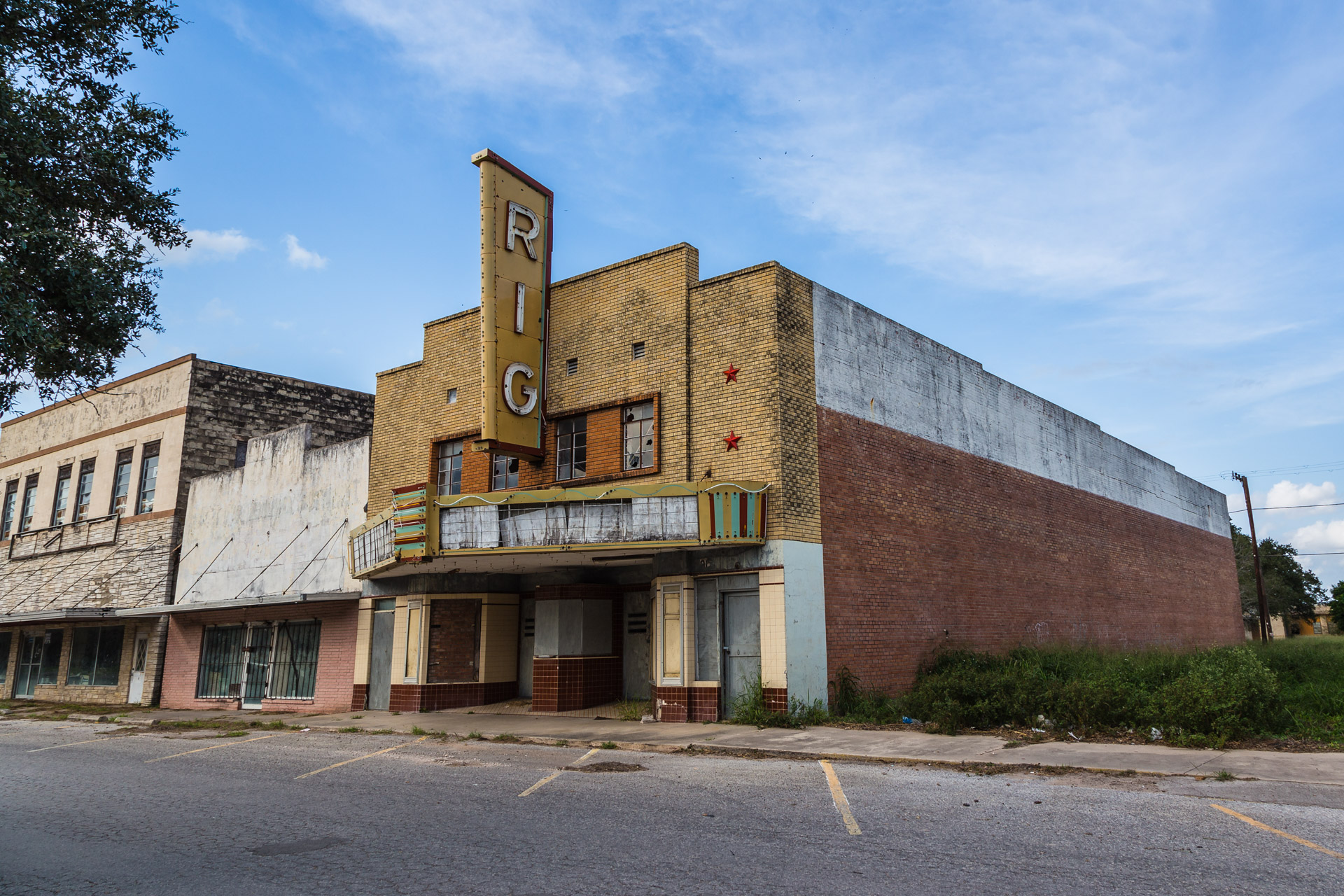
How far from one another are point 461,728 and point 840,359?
10.2 metres

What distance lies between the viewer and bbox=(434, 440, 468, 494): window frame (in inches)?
822

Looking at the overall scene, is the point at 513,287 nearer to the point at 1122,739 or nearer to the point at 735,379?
the point at 735,379

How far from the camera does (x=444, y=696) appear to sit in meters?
20.1

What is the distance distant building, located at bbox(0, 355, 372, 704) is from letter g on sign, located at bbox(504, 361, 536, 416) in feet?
45.1

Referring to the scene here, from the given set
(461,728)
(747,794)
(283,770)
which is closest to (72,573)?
(461,728)

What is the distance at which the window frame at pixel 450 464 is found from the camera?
20.9 meters

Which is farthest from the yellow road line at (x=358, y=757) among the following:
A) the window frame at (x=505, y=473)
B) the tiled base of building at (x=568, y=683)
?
the window frame at (x=505, y=473)

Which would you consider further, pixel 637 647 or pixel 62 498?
pixel 62 498

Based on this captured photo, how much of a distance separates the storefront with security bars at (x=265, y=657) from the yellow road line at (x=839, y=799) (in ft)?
47.1

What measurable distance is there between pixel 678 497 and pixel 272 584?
1486cm

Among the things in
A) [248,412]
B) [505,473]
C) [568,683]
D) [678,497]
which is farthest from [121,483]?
[678,497]

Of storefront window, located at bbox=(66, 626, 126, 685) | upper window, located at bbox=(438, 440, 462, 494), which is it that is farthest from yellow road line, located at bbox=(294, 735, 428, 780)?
storefront window, located at bbox=(66, 626, 126, 685)

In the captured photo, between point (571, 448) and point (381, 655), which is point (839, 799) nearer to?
point (571, 448)

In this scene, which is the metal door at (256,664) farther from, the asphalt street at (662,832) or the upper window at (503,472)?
the asphalt street at (662,832)
